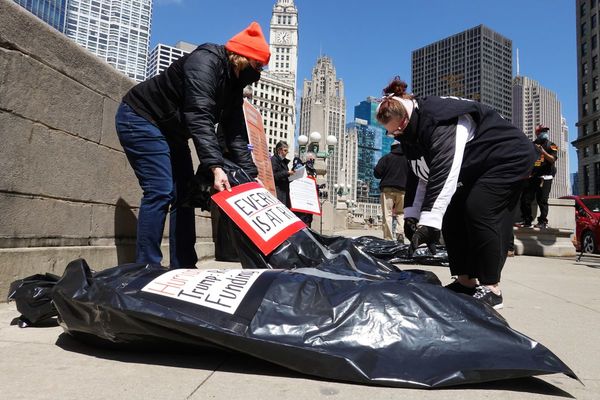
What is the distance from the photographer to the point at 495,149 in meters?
2.69

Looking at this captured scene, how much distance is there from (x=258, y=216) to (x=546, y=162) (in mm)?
7689

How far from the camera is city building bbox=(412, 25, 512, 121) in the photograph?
37500 millimetres

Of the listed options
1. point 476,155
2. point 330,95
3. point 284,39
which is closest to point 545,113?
point 330,95

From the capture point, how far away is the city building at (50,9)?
205ft

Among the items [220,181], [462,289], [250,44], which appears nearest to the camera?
[220,181]

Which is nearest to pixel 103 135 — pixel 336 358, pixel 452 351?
pixel 336 358

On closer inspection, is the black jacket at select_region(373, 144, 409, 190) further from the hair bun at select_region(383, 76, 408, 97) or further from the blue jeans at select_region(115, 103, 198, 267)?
the blue jeans at select_region(115, 103, 198, 267)

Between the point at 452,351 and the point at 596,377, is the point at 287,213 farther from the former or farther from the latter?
the point at 596,377

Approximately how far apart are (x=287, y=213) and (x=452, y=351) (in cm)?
149

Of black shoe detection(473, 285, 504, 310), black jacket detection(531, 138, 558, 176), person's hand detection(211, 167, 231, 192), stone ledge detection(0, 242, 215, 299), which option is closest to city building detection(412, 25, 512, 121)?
black jacket detection(531, 138, 558, 176)

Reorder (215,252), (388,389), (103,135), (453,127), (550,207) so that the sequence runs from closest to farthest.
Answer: (388,389), (453,127), (103,135), (215,252), (550,207)

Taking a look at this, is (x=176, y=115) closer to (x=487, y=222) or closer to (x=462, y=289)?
(x=487, y=222)

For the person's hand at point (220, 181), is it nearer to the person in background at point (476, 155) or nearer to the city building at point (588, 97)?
the person in background at point (476, 155)

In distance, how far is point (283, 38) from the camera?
5340 inches
